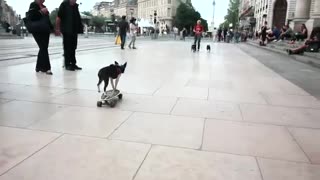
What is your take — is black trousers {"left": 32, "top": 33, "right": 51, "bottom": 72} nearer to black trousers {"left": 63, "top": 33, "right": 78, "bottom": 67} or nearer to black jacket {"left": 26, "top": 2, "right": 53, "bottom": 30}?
black jacket {"left": 26, "top": 2, "right": 53, "bottom": 30}

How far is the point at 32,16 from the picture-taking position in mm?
8586

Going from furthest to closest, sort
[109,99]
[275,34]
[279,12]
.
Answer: [279,12] < [275,34] < [109,99]

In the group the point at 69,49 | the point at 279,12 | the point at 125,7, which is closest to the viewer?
the point at 69,49

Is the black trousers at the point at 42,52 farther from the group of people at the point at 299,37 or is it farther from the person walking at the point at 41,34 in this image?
the group of people at the point at 299,37

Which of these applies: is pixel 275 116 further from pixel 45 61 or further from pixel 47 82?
pixel 45 61

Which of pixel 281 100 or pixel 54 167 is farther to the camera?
pixel 281 100

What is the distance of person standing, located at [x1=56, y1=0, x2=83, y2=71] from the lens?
9.56 m

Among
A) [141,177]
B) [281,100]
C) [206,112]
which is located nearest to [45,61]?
[206,112]

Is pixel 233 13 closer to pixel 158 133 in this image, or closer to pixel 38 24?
pixel 38 24

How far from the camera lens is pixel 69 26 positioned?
9.63m

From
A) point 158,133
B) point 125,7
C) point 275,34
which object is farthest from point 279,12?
point 125,7

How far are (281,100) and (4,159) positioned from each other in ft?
15.9

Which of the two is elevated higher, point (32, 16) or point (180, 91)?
point (32, 16)

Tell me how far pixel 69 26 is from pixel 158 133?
20.4ft
